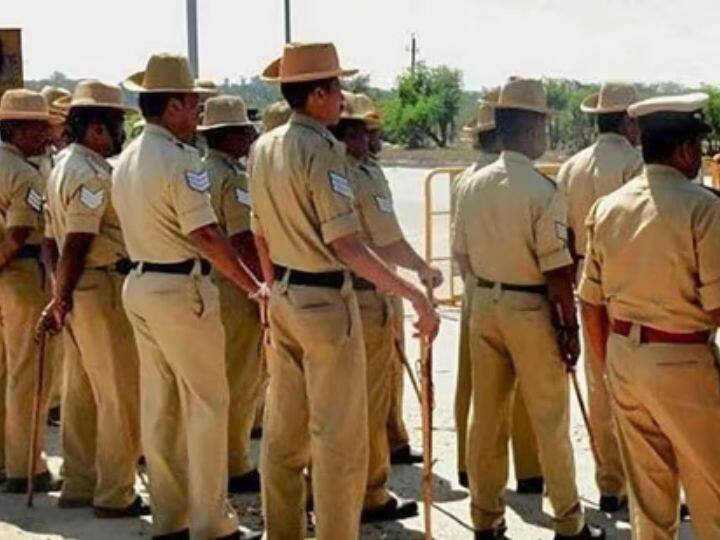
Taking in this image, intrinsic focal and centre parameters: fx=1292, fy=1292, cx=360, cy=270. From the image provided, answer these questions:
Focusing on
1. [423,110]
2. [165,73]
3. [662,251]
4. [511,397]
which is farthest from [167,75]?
[423,110]

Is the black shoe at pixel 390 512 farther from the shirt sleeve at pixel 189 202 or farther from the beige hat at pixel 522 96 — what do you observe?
the beige hat at pixel 522 96

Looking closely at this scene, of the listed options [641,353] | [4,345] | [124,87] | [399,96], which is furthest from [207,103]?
[399,96]

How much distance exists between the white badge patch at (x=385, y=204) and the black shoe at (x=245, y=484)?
1731 millimetres

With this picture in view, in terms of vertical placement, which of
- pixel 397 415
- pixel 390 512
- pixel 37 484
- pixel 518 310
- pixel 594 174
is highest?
pixel 594 174

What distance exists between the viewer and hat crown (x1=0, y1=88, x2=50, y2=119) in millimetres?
6934

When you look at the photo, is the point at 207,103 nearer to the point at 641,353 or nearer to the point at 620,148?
the point at 620,148

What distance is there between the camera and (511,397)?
600 centimetres

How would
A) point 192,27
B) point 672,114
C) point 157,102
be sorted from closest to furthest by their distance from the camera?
point 672,114 < point 157,102 < point 192,27

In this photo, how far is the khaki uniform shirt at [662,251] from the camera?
4.14 meters

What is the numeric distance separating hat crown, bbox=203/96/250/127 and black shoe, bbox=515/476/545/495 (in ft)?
7.85

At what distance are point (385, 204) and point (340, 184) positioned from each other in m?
1.27

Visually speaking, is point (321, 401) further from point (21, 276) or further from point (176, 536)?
point (21, 276)

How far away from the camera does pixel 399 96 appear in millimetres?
68688

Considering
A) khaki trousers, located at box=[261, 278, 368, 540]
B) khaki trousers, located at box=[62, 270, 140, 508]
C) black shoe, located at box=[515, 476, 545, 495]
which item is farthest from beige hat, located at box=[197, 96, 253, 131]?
black shoe, located at box=[515, 476, 545, 495]
